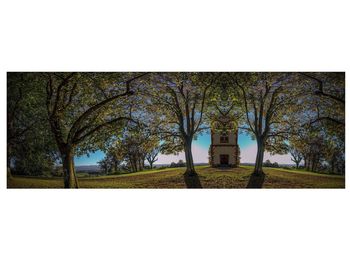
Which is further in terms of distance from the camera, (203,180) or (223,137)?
(223,137)

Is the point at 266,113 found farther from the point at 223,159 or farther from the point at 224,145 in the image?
the point at 223,159

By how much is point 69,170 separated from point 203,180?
2756 mm

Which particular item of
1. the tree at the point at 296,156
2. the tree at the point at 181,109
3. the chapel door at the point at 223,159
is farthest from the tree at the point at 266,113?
the tree at the point at 181,109

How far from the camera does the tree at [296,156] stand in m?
6.73

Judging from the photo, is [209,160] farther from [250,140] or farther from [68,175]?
[68,175]

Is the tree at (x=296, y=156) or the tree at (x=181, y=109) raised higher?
the tree at (x=181, y=109)

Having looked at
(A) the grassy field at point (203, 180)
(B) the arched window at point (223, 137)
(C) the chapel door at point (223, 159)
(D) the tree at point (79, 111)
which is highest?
(D) the tree at point (79, 111)

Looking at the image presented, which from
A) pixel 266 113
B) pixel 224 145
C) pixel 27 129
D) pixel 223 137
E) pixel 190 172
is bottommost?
pixel 190 172

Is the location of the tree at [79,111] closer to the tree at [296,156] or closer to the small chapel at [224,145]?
the small chapel at [224,145]

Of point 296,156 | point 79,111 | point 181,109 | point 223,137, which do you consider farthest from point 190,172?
point 79,111

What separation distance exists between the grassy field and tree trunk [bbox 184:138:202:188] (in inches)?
3.4

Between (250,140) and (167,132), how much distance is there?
171 centimetres

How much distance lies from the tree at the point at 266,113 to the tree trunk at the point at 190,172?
42.5 inches

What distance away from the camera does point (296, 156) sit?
22.1ft
